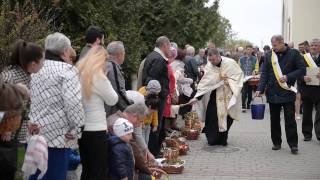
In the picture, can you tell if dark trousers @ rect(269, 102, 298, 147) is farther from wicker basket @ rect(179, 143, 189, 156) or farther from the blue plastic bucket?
wicker basket @ rect(179, 143, 189, 156)

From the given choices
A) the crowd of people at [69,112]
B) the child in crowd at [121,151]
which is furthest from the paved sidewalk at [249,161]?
the child in crowd at [121,151]

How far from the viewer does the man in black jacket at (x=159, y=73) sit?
8.49 metres

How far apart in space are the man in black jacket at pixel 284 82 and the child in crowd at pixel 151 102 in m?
2.68

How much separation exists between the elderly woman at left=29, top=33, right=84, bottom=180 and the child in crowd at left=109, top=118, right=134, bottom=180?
0.56m

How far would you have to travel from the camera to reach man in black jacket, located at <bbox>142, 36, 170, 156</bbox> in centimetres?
849

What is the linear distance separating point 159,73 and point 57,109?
3352 mm

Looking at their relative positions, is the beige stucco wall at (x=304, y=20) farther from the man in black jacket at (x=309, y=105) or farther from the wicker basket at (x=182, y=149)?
the wicker basket at (x=182, y=149)

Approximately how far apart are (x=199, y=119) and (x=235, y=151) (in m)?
2.08

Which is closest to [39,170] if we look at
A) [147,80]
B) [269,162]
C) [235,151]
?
[147,80]

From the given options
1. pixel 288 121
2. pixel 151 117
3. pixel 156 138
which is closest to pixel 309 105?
pixel 288 121

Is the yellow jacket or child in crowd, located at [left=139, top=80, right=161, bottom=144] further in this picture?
the yellow jacket

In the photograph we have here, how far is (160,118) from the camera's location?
8.52 metres

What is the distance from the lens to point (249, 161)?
920 centimetres

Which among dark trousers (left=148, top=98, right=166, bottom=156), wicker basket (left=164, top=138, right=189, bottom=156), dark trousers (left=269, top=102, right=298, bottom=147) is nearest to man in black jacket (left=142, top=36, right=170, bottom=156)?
dark trousers (left=148, top=98, right=166, bottom=156)
